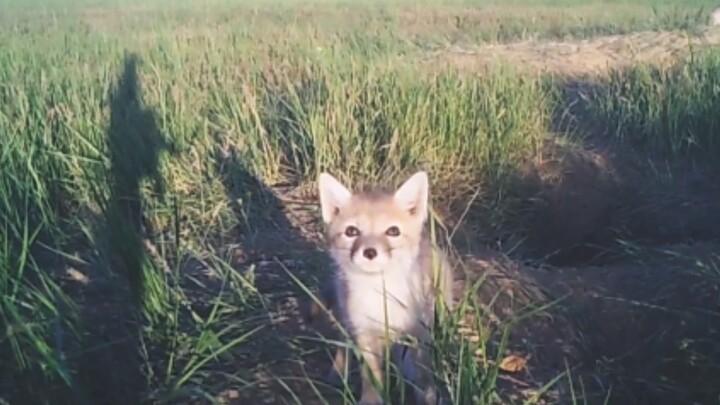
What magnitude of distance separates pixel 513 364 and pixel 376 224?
2.31ft

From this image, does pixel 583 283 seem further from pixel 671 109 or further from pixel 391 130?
pixel 671 109

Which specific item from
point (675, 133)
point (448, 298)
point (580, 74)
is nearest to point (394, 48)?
point (580, 74)

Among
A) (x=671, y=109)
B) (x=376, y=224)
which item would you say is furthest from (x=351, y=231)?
(x=671, y=109)

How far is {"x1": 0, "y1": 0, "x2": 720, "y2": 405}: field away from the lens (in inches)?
114

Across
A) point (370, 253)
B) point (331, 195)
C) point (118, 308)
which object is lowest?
point (118, 308)

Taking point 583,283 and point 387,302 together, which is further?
point 583,283

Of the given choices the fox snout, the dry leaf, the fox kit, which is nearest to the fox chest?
the fox kit

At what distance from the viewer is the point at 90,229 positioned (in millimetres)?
3541

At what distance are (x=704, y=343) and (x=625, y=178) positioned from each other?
2.79 meters

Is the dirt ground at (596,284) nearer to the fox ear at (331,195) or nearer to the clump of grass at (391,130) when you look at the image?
the clump of grass at (391,130)

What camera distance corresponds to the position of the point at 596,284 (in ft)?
12.9

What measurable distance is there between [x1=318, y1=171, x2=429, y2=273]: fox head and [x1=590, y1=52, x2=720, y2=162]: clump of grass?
3.02m

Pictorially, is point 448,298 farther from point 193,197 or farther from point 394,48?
point 394,48

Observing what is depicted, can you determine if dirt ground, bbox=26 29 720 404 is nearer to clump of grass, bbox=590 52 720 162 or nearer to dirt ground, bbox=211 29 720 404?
Answer: dirt ground, bbox=211 29 720 404
